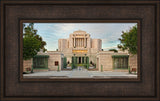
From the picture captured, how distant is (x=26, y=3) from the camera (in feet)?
17.3

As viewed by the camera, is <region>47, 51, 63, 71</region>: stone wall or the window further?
<region>47, 51, 63, 71</region>: stone wall

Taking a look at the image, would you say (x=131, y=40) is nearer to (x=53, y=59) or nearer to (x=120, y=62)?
(x=120, y=62)

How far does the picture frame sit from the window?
45.7ft

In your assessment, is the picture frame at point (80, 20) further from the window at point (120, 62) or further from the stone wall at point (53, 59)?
the stone wall at point (53, 59)

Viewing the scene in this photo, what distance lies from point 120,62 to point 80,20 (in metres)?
15.1

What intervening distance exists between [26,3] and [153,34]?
5509 mm

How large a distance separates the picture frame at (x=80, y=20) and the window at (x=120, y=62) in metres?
13.9

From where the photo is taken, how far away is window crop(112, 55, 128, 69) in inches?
739

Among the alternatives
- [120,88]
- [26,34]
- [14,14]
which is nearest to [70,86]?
[120,88]

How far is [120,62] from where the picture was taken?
18.8 m

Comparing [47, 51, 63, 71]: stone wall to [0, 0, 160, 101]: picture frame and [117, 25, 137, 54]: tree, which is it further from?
[0, 0, 160, 101]: picture frame

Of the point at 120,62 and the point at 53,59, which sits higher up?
the point at 53,59

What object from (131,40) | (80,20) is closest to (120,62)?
(131,40)

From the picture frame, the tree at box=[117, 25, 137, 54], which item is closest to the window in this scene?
the tree at box=[117, 25, 137, 54]
